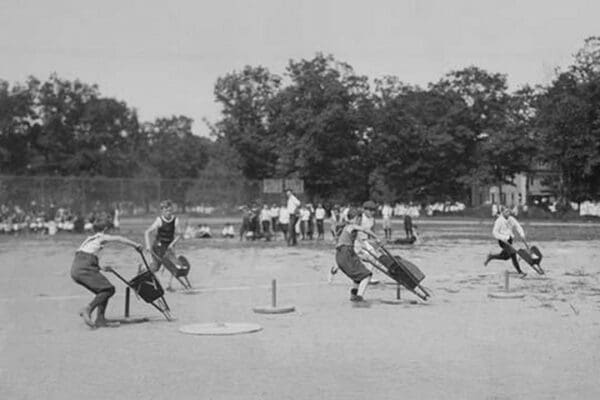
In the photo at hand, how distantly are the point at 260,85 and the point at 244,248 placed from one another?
175ft

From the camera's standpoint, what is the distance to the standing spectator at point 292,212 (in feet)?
94.6

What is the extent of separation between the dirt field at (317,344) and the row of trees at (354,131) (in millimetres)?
51470

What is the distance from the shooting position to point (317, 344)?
9.46 meters

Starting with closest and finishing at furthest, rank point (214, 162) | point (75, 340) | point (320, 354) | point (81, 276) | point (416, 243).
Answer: point (320, 354), point (75, 340), point (81, 276), point (416, 243), point (214, 162)

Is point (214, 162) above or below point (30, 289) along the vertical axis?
above

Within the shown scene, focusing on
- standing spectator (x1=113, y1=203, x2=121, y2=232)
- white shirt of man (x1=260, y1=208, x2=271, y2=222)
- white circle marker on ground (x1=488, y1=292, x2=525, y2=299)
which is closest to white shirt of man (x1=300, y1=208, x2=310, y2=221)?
white shirt of man (x1=260, y1=208, x2=271, y2=222)

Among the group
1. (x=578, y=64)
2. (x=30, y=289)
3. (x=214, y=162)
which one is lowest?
(x=30, y=289)

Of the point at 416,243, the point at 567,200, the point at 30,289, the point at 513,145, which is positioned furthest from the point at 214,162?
the point at 30,289

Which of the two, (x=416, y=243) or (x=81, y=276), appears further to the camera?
(x=416, y=243)

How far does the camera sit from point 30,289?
52.6ft

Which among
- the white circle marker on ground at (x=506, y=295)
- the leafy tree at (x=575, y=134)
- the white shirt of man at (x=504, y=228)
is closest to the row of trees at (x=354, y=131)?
the leafy tree at (x=575, y=134)

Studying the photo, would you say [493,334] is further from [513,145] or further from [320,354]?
[513,145]

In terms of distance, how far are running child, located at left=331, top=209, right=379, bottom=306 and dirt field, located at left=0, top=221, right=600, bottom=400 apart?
0.38 m

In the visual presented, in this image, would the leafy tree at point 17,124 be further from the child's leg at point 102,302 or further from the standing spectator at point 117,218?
the child's leg at point 102,302
